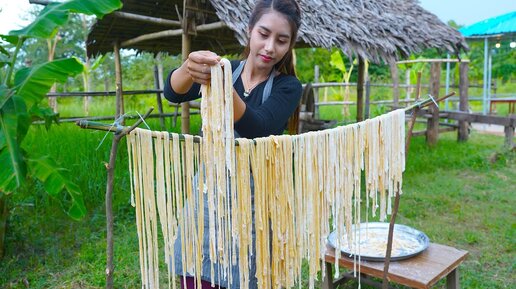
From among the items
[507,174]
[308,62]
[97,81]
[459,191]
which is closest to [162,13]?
[459,191]

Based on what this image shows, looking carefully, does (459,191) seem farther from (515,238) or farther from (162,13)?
(162,13)

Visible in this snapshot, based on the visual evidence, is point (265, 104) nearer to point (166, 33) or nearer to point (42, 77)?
point (42, 77)

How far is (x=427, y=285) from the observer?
6.59 ft

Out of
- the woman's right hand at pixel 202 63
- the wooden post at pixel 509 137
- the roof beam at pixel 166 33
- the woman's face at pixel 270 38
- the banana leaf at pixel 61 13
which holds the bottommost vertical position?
the wooden post at pixel 509 137

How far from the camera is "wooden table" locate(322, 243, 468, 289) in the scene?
6.79 ft

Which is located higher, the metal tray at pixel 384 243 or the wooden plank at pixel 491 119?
the wooden plank at pixel 491 119

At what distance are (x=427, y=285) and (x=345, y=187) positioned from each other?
3.56 feet

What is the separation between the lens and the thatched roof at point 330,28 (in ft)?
13.3

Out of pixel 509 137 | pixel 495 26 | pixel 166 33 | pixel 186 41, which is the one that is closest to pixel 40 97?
pixel 186 41

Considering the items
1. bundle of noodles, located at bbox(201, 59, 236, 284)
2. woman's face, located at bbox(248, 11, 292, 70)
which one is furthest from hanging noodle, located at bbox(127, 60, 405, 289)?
woman's face, located at bbox(248, 11, 292, 70)

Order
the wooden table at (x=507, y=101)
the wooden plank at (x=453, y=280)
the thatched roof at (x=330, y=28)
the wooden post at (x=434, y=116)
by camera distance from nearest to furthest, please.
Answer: the wooden plank at (x=453, y=280) → the thatched roof at (x=330, y=28) → the wooden post at (x=434, y=116) → the wooden table at (x=507, y=101)

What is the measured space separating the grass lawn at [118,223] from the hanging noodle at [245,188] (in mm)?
1965

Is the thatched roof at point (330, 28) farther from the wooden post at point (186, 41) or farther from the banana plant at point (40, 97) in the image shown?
the banana plant at point (40, 97)

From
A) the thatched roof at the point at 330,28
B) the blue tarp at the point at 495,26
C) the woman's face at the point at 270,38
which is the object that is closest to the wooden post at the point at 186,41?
the thatched roof at the point at 330,28
